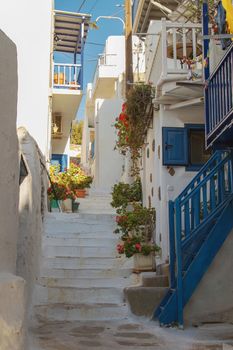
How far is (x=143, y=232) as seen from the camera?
28.4ft

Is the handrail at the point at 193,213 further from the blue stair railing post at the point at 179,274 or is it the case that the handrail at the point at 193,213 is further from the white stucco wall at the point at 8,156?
the white stucco wall at the point at 8,156

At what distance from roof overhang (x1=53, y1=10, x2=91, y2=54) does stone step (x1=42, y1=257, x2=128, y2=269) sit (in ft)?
32.3

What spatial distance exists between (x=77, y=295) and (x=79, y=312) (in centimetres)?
56

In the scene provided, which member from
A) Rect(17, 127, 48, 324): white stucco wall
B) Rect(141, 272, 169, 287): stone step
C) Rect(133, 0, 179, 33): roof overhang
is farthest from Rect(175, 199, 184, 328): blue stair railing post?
Rect(133, 0, 179, 33): roof overhang

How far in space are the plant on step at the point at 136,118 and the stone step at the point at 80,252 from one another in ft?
8.85

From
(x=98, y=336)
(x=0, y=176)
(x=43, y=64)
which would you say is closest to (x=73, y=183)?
(x=43, y=64)

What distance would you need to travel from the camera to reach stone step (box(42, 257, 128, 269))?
8.93 metres

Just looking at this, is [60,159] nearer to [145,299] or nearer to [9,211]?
[145,299]

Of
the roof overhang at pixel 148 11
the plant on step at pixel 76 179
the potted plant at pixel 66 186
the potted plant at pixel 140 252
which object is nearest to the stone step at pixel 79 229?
the potted plant at pixel 140 252

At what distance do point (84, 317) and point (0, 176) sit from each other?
12.4ft

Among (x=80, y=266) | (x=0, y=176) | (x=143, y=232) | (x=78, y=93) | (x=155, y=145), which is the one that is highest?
(x=78, y=93)

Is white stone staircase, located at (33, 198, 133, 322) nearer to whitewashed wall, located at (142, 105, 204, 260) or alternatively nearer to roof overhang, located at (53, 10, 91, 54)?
whitewashed wall, located at (142, 105, 204, 260)

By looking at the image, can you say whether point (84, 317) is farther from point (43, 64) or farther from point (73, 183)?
point (43, 64)

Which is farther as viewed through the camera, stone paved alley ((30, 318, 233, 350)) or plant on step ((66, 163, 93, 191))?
plant on step ((66, 163, 93, 191))
